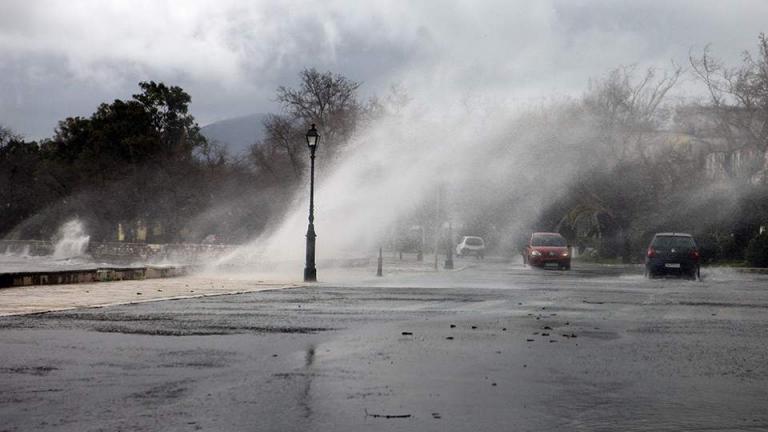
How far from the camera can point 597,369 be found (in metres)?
10.0

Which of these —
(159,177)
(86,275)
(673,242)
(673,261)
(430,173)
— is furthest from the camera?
(159,177)

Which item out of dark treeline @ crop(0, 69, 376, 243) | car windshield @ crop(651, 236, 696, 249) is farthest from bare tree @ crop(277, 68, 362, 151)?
car windshield @ crop(651, 236, 696, 249)

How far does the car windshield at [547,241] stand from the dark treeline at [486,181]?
432 inches

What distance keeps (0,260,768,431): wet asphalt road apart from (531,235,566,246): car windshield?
3119 cm

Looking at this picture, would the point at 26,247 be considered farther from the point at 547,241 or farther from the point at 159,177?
the point at 547,241

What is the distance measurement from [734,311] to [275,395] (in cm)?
1325

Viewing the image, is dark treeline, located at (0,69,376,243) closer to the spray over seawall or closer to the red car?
the spray over seawall

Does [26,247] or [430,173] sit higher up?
[430,173]

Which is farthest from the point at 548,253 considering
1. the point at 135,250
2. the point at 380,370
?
the point at 380,370

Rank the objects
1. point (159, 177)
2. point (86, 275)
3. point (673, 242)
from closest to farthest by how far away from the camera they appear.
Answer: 1. point (86, 275)
2. point (673, 242)
3. point (159, 177)

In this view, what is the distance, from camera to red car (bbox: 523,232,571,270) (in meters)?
48.1

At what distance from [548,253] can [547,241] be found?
1.37 meters

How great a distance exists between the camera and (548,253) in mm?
48344

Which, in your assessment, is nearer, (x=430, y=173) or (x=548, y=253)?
(x=548, y=253)
